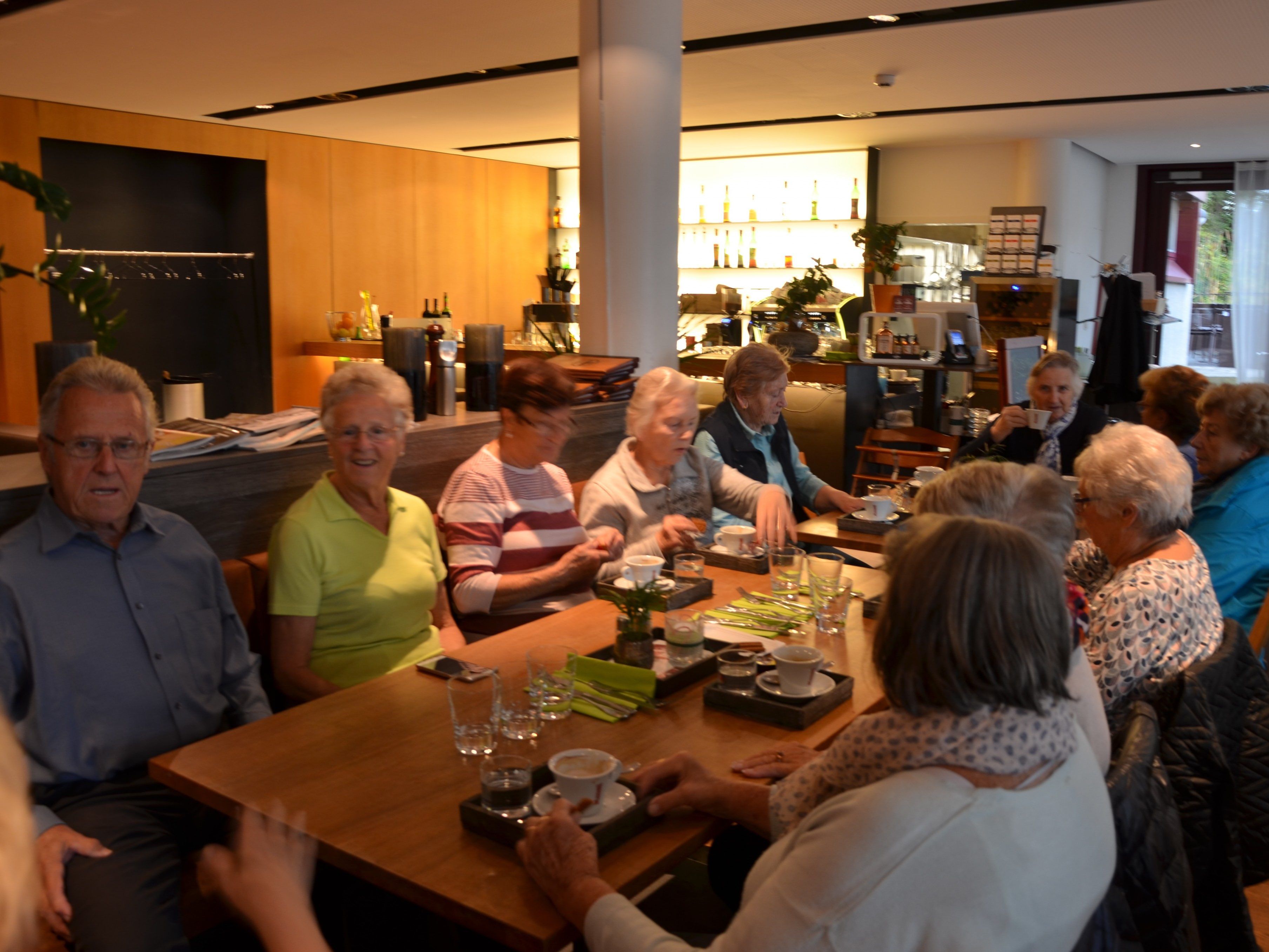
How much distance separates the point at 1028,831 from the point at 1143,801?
1.34ft

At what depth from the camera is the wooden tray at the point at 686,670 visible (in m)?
1.93

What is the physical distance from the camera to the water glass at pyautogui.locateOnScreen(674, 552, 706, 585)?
255 centimetres

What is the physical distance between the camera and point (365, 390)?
8.19 feet

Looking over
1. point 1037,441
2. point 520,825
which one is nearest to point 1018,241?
point 1037,441

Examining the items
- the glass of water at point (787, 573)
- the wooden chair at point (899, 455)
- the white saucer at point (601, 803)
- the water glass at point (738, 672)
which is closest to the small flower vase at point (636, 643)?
the water glass at point (738, 672)

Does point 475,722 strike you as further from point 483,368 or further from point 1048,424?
point 1048,424

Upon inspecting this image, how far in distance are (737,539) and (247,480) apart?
129cm

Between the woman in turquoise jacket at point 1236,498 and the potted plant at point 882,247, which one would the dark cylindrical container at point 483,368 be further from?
the potted plant at point 882,247

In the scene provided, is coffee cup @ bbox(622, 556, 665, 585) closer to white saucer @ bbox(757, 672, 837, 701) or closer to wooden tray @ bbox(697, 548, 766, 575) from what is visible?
wooden tray @ bbox(697, 548, 766, 575)

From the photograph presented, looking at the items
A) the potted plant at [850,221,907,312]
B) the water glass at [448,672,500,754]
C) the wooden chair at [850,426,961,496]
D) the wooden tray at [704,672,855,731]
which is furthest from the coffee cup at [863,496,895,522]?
the potted plant at [850,221,907,312]

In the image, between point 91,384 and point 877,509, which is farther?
point 877,509

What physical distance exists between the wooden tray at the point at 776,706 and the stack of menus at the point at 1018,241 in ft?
19.1

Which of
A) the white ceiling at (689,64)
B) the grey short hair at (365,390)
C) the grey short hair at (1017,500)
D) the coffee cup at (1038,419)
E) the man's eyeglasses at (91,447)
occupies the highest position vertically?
the white ceiling at (689,64)

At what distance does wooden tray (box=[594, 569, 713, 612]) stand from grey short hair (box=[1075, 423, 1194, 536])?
885 millimetres
